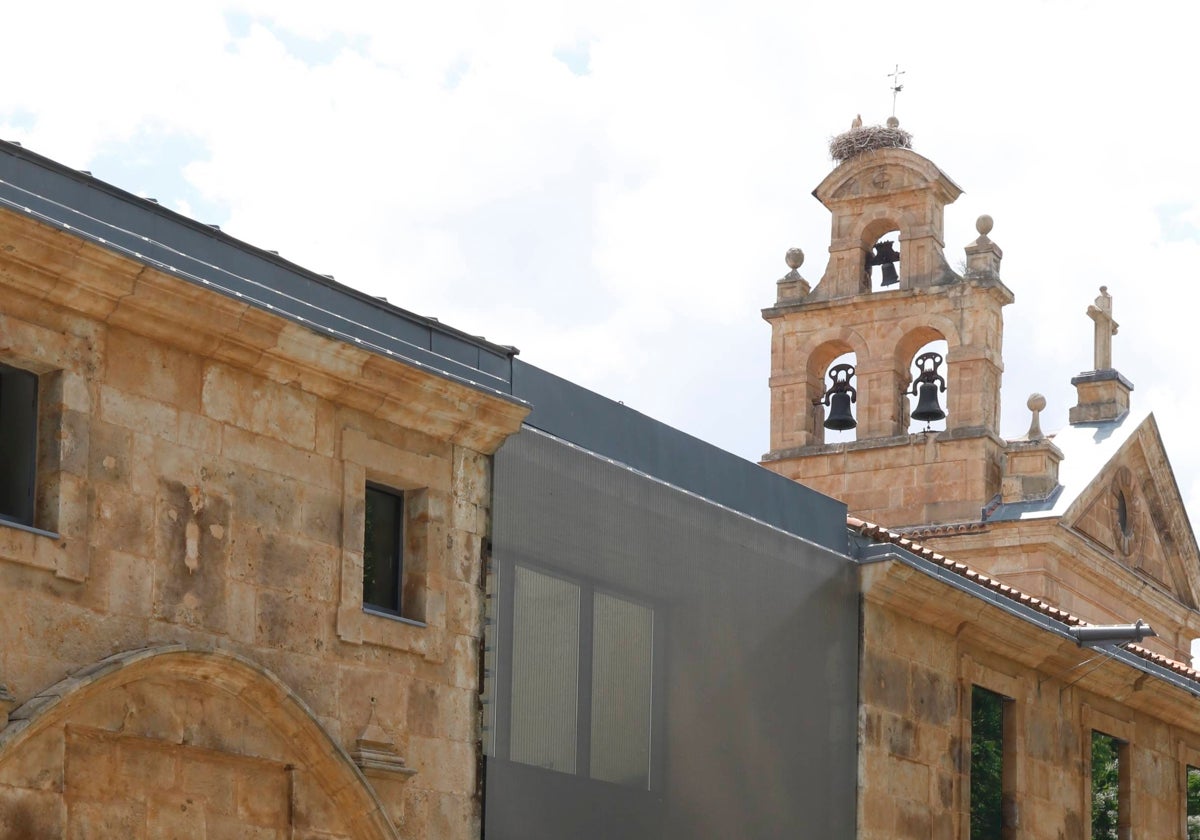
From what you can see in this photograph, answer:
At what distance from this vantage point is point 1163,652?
127 ft

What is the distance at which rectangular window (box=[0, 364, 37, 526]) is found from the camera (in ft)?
39.1

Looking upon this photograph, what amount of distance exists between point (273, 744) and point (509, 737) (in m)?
2.17

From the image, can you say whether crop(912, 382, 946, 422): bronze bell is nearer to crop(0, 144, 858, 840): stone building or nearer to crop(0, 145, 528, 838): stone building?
crop(0, 144, 858, 840): stone building

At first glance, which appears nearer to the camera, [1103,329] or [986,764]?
[986,764]

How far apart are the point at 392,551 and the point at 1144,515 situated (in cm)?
2656

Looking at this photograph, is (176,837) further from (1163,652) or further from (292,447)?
(1163,652)

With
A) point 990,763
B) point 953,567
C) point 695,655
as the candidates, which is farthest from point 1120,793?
point 695,655

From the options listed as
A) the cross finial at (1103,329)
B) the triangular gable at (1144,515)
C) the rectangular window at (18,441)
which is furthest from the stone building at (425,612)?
the cross finial at (1103,329)

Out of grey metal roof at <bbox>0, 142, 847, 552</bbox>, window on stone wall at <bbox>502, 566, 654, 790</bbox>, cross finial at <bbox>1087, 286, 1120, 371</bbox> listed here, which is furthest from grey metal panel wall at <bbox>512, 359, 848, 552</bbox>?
cross finial at <bbox>1087, 286, 1120, 371</bbox>

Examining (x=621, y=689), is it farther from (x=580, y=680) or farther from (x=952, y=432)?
(x=952, y=432)

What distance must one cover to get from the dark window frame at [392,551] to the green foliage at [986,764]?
761 cm

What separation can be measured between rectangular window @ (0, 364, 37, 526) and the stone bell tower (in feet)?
80.6

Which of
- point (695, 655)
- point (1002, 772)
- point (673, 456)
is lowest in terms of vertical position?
point (1002, 772)

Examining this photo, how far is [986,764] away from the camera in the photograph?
20.6 meters
